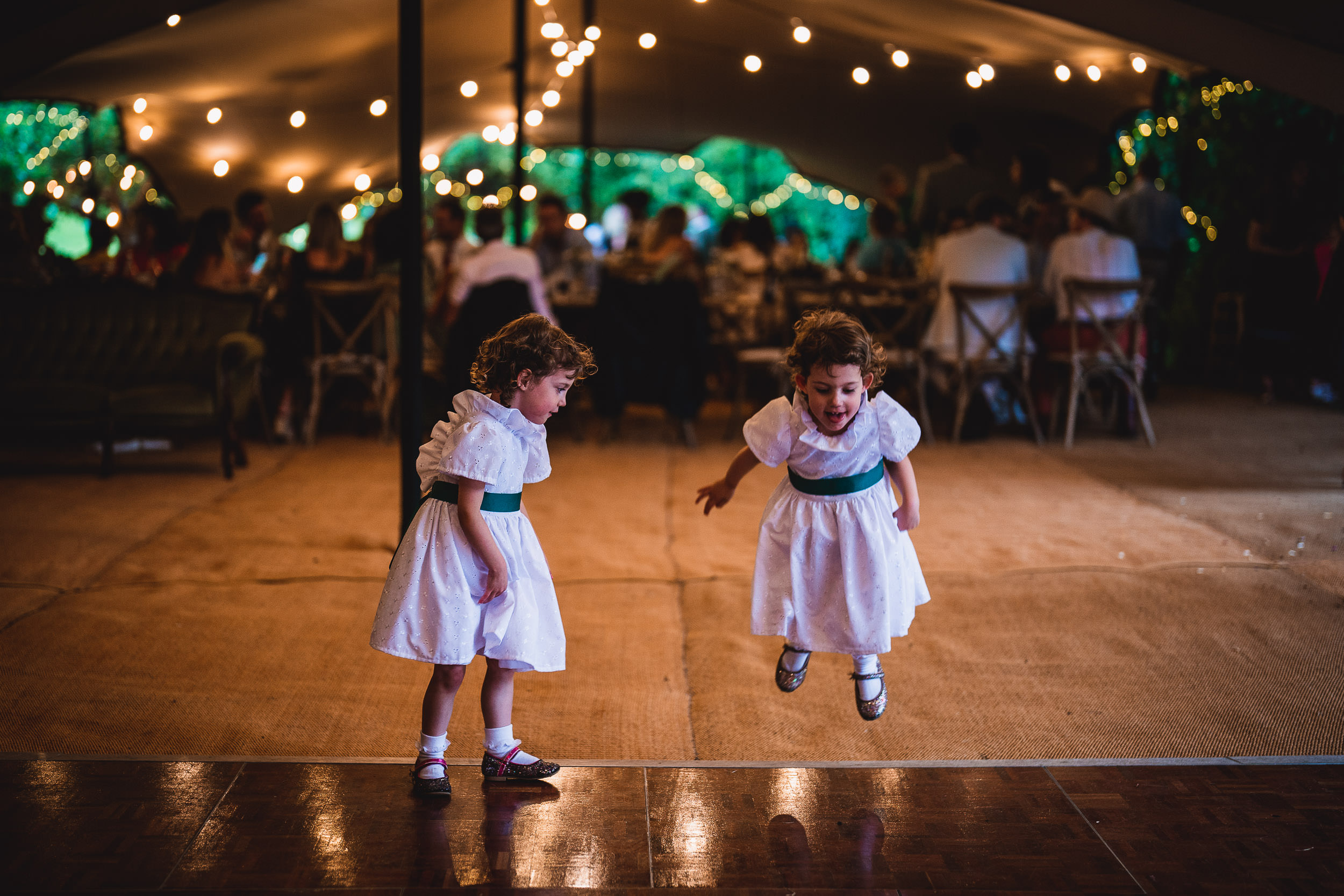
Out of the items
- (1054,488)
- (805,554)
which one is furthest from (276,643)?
(1054,488)

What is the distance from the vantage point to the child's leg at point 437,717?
2.23 meters

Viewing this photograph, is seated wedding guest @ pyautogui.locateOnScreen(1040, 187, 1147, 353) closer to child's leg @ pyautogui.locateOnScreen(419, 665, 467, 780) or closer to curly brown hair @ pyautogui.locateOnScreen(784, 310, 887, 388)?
curly brown hair @ pyautogui.locateOnScreen(784, 310, 887, 388)

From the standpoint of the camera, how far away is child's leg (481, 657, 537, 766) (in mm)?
2297

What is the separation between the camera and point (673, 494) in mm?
5238

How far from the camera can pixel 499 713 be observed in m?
2.32

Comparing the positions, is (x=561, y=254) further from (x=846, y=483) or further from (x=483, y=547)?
(x=483, y=547)

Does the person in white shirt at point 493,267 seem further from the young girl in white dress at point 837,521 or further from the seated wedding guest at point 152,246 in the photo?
the young girl in white dress at point 837,521

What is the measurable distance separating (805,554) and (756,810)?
0.60 metres

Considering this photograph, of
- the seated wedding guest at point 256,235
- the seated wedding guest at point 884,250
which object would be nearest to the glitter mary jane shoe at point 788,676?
the seated wedding guest at point 884,250

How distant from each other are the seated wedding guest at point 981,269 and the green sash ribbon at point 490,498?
4.69 metres

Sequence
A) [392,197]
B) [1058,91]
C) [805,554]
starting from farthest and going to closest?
1. [392,197]
2. [1058,91]
3. [805,554]

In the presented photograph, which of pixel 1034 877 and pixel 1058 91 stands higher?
pixel 1058 91

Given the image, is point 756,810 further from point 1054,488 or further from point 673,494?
point 1054,488

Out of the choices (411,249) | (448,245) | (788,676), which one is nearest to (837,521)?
(788,676)
